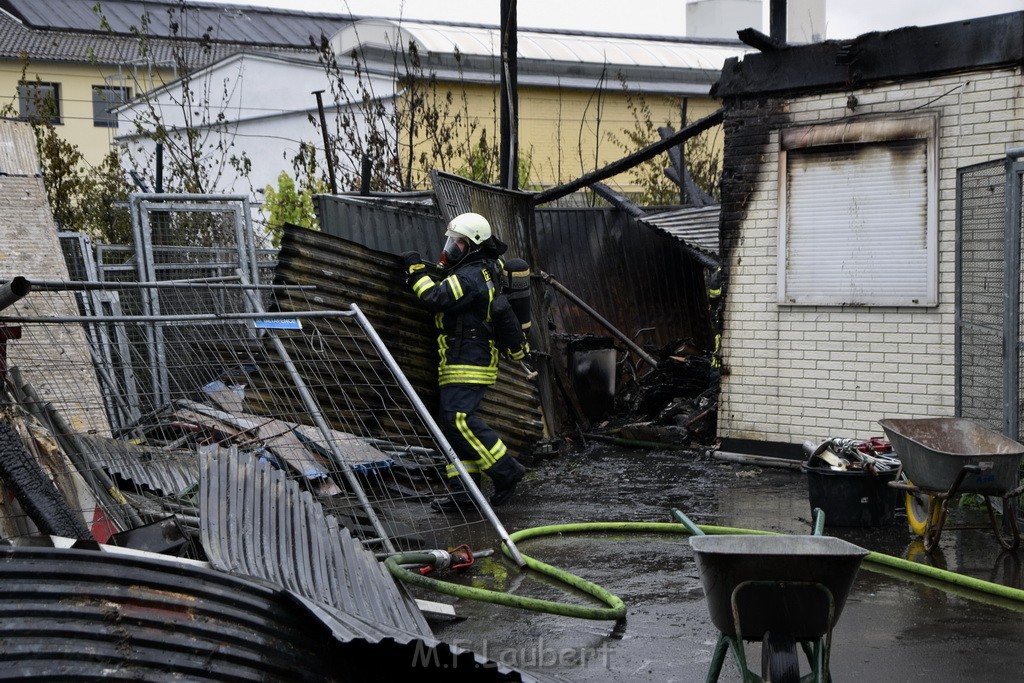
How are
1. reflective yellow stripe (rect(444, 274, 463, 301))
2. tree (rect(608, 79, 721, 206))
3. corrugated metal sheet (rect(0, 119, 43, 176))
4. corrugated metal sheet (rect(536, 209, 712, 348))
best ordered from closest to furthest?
reflective yellow stripe (rect(444, 274, 463, 301)) → corrugated metal sheet (rect(0, 119, 43, 176)) → corrugated metal sheet (rect(536, 209, 712, 348)) → tree (rect(608, 79, 721, 206))

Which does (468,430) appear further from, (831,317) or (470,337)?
(831,317)

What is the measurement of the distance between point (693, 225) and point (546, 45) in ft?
39.3

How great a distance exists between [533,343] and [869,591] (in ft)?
16.2

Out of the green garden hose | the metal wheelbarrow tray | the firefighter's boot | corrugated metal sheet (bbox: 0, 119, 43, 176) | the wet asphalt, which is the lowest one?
the wet asphalt

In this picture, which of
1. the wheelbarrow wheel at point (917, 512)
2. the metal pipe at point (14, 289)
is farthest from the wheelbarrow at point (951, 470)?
the metal pipe at point (14, 289)

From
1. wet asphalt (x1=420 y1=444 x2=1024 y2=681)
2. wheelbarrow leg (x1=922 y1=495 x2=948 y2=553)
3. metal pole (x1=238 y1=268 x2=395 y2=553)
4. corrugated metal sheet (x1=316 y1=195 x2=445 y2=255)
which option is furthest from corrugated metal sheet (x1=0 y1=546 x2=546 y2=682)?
corrugated metal sheet (x1=316 y1=195 x2=445 y2=255)

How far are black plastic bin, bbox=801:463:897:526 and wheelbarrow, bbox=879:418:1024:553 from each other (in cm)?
18

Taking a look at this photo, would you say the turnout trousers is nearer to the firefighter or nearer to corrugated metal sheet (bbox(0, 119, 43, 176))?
the firefighter

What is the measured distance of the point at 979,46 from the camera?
27.0 ft

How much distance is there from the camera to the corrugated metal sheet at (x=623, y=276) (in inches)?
500

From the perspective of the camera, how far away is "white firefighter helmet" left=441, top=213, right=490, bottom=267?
25.7ft

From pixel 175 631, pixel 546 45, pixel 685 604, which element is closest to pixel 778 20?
pixel 685 604

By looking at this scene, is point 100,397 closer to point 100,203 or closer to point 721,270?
point 721,270

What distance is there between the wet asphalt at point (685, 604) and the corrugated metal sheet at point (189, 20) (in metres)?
29.6
